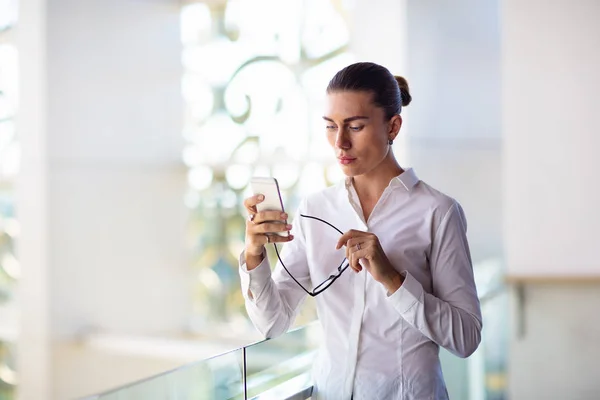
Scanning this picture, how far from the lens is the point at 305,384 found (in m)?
1.57

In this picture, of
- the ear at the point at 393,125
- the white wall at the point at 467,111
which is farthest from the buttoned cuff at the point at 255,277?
the white wall at the point at 467,111

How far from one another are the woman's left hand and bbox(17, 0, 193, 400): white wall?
2906 mm

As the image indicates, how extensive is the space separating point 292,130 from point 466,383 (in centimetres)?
200

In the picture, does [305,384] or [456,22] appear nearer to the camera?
[305,384]

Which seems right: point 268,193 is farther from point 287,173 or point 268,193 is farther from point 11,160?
point 11,160

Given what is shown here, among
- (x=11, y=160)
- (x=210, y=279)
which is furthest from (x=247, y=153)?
(x=11, y=160)

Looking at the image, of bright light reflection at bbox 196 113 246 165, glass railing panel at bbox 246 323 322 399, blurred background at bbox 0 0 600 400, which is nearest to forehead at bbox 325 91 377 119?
glass railing panel at bbox 246 323 322 399

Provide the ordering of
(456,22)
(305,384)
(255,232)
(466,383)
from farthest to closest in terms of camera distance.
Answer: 1. (456,22)
2. (466,383)
3. (305,384)
4. (255,232)

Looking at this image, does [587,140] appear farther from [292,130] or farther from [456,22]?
[292,130]

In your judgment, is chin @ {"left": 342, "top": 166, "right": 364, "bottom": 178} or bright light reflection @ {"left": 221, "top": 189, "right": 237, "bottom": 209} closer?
chin @ {"left": 342, "top": 166, "right": 364, "bottom": 178}

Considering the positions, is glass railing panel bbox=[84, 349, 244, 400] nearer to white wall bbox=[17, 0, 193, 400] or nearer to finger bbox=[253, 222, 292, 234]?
finger bbox=[253, 222, 292, 234]

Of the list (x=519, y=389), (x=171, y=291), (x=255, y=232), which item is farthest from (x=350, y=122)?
(x=171, y=291)

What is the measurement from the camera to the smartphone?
1.26m

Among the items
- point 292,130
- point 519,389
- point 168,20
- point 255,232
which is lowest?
point 519,389
